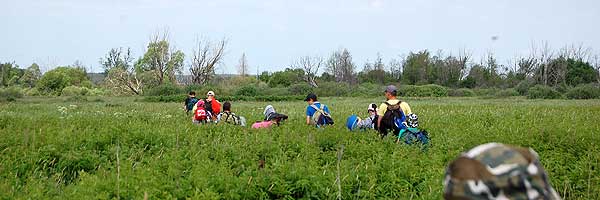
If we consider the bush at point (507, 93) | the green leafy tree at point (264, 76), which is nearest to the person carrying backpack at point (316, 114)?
the bush at point (507, 93)

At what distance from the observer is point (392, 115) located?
363 inches

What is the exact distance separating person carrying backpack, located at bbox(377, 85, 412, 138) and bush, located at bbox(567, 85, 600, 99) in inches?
1779

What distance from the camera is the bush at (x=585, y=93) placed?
1879 inches

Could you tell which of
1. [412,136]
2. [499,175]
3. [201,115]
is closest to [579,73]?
[201,115]

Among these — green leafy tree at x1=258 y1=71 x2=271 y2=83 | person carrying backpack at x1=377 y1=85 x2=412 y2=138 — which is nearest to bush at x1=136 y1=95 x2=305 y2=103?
person carrying backpack at x1=377 y1=85 x2=412 y2=138

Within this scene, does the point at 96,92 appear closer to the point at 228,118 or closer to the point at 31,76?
the point at 31,76

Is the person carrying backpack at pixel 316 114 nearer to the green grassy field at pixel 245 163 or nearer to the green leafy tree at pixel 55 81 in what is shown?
the green grassy field at pixel 245 163

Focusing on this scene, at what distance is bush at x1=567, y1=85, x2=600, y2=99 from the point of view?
47.7m

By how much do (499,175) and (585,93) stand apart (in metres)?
52.8

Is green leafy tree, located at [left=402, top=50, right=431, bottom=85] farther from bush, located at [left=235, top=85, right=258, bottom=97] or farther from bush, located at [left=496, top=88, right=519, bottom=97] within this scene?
bush, located at [left=235, top=85, right=258, bottom=97]

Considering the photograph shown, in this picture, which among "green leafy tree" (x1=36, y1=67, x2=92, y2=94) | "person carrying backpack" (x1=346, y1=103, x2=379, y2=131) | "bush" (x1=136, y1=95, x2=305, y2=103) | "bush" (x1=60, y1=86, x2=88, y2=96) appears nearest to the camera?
"person carrying backpack" (x1=346, y1=103, x2=379, y2=131)

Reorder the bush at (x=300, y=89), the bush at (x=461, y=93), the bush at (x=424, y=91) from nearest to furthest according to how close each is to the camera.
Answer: the bush at (x=300, y=89) → the bush at (x=424, y=91) → the bush at (x=461, y=93)

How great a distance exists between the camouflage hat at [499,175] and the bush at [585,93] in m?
52.3

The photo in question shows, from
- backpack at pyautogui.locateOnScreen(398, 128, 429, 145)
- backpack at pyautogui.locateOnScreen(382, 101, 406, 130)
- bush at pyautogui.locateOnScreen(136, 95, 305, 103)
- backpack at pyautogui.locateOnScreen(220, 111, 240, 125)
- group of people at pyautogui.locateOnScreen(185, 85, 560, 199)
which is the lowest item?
bush at pyautogui.locateOnScreen(136, 95, 305, 103)
